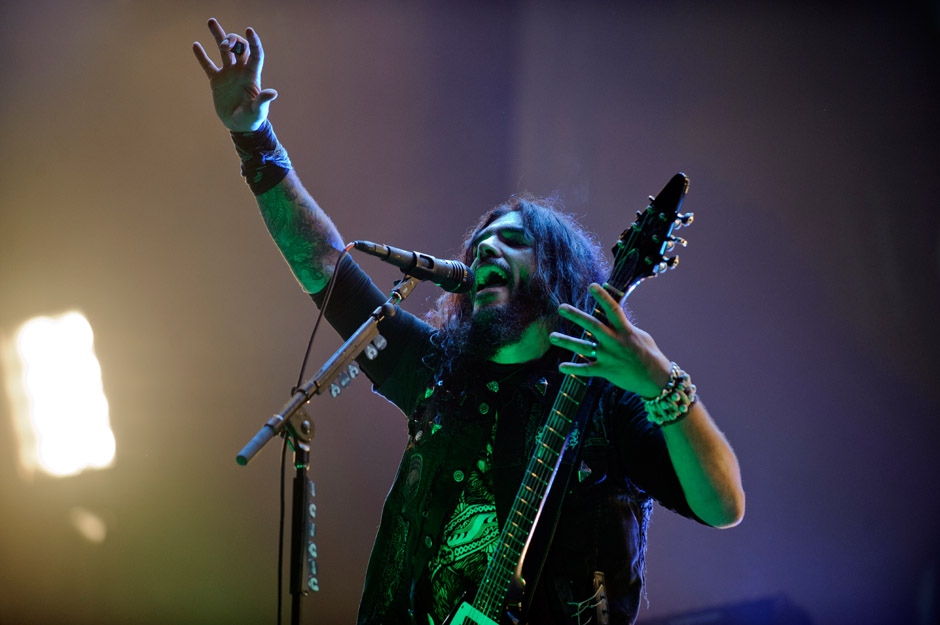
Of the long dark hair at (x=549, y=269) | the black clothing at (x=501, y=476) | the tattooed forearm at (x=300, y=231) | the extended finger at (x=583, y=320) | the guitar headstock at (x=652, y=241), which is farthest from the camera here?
the long dark hair at (x=549, y=269)

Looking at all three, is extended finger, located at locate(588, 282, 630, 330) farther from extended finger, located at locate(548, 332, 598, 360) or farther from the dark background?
the dark background

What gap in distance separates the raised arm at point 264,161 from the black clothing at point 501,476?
0.10 metres

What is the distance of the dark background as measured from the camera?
2.90 metres

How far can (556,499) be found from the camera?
1.62m

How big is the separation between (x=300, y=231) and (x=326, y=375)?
2.31 ft

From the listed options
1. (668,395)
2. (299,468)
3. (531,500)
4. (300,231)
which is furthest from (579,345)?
(300,231)

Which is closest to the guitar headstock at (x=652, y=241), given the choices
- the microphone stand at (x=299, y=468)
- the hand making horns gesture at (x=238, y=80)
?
the microphone stand at (x=299, y=468)

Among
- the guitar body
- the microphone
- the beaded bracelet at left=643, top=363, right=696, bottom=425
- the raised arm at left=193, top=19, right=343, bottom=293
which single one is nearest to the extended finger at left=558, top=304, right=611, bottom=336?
the beaded bracelet at left=643, top=363, right=696, bottom=425

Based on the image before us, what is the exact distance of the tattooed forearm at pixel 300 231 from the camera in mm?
1926

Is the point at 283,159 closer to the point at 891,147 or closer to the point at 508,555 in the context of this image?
the point at 508,555

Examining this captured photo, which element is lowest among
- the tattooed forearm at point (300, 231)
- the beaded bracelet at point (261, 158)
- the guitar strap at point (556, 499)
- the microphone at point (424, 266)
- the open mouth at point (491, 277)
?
the guitar strap at point (556, 499)

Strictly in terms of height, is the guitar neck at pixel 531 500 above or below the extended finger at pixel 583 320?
below

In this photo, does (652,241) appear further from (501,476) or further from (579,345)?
(501,476)

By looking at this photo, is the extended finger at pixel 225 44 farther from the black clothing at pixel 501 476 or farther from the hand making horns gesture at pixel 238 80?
the black clothing at pixel 501 476
